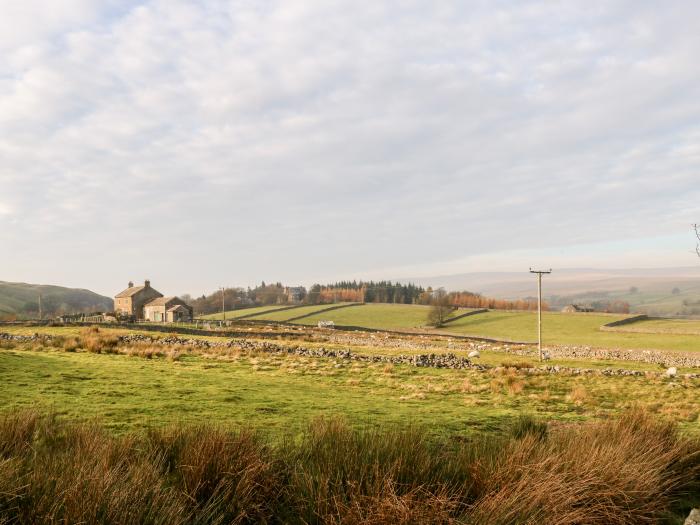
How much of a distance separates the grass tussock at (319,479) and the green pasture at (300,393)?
174cm

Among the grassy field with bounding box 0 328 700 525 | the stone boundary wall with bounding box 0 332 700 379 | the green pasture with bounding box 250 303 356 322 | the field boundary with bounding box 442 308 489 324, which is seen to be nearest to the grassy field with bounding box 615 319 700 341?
the field boundary with bounding box 442 308 489 324

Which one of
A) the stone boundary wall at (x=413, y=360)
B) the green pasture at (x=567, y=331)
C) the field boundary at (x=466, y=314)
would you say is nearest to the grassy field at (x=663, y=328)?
the green pasture at (x=567, y=331)

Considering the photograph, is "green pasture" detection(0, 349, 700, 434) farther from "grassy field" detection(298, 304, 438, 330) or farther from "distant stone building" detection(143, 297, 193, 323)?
"grassy field" detection(298, 304, 438, 330)

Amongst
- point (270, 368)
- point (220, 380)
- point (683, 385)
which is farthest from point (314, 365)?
point (683, 385)

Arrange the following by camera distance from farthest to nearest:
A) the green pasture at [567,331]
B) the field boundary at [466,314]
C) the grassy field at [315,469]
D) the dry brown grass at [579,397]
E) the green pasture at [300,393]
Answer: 1. the field boundary at [466,314]
2. the green pasture at [567,331]
3. the dry brown grass at [579,397]
4. the green pasture at [300,393]
5. the grassy field at [315,469]

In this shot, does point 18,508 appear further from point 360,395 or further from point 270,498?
point 360,395

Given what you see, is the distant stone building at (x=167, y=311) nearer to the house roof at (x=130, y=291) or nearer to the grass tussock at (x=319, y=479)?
the house roof at (x=130, y=291)

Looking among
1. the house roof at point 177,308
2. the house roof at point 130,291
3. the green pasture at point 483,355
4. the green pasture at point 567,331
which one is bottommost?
the green pasture at point 567,331

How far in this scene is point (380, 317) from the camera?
9462 cm

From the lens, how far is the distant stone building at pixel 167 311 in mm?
73062

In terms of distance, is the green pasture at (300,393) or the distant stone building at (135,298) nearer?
the green pasture at (300,393)

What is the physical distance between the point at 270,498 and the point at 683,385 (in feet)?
82.9

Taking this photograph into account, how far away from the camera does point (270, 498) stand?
5.13 m

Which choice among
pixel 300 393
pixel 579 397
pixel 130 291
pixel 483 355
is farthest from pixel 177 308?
pixel 579 397
